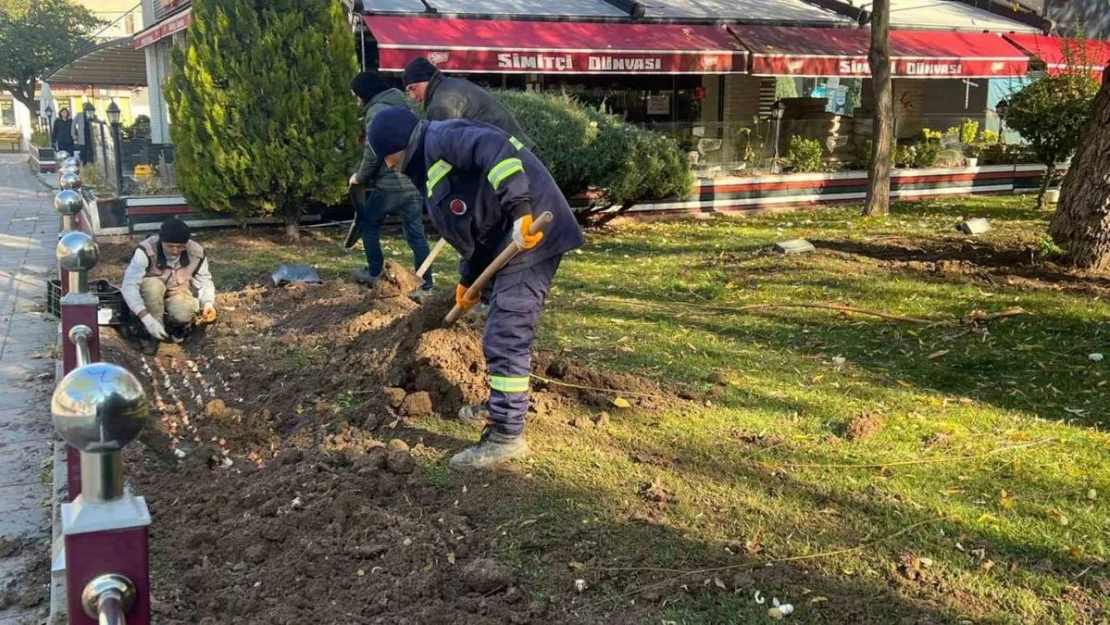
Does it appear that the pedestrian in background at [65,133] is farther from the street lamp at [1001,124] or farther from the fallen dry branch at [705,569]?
the fallen dry branch at [705,569]

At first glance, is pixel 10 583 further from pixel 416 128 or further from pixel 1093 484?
pixel 1093 484

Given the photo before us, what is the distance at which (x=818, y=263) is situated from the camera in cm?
843

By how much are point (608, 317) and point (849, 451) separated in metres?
2.97

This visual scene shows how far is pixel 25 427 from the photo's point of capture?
539 cm

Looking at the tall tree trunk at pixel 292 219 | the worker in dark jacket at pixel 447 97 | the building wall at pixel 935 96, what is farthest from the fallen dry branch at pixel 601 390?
the building wall at pixel 935 96

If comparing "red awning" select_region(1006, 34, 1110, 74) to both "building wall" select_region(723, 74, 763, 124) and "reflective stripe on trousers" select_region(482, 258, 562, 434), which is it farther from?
"reflective stripe on trousers" select_region(482, 258, 562, 434)

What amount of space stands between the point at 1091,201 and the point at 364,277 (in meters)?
6.04

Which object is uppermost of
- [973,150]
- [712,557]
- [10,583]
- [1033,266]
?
[973,150]

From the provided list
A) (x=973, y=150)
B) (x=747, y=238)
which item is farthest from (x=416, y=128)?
(x=973, y=150)

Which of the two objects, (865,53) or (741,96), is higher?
(865,53)

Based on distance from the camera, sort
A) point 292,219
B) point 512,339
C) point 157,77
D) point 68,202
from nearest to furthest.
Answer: point 512,339, point 68,202, point 292,219, point 157,77

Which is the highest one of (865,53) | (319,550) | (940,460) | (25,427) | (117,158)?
(865,53)

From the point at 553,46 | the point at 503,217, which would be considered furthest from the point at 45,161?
the point at 503,217

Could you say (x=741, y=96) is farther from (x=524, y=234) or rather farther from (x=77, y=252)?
(x=77, y=252)
